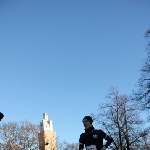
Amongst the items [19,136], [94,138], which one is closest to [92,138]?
[94,138]

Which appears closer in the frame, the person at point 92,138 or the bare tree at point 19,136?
the person at point 92,138

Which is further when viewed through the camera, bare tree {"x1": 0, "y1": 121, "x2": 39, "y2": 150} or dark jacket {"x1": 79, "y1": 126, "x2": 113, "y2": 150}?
bare tree {"x1": 0, "y1": 121, "x2": 39, "y2": 150}

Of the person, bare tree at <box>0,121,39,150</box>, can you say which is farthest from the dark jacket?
bare tree at <box>0,121,39,150</box>

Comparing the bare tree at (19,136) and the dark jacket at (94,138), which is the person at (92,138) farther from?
the bare tree at (19,136)

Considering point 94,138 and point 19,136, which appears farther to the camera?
point 19,136

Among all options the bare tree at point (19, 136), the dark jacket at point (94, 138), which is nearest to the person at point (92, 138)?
the dark jacket at point (94, 138)

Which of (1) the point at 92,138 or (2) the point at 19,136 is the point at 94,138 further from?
(2) the point at 19,136

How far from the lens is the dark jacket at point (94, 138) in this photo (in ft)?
19.2

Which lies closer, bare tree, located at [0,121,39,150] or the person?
the person

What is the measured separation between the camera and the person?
5.82 meters

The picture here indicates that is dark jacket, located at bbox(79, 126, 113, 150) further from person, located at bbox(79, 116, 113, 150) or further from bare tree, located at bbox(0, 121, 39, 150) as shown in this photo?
bare tree, located at bbox(0, 121, 39, 150)

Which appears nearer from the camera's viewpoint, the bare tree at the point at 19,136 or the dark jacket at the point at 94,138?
the dark jacket at the point at 94,138

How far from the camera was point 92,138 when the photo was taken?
19.4 ft

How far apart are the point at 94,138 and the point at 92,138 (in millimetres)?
57
